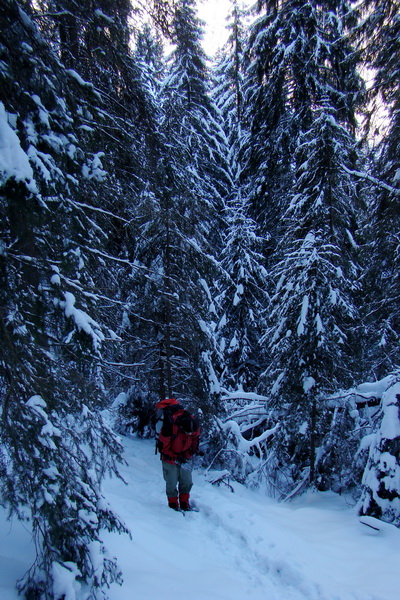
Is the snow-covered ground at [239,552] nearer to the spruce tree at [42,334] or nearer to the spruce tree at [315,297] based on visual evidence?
the spruce tree at [42,334]

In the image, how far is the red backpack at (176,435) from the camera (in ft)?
19.5

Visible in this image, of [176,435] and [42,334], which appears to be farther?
[176,435]

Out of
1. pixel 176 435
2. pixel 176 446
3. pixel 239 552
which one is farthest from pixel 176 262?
pixel 239 552

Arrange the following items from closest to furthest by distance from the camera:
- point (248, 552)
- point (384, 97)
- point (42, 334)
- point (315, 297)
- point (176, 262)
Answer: point (42, 334) → point (248, 552) → point (384, 97) → point (315, 297) → point (176, 262)

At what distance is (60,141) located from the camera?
11.1 ft

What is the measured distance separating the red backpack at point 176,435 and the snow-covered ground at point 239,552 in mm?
943

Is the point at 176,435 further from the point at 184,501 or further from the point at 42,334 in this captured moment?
the point at 42,334

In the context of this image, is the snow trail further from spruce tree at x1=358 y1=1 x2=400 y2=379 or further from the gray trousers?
spruce tree at x1=358 y1=1 x2=400 y2=379

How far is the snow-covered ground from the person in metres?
0.30

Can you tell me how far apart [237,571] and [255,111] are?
12.6 m

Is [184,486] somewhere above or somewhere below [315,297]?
below

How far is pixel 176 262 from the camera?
30.8 ft

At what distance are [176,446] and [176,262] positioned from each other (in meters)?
4.88

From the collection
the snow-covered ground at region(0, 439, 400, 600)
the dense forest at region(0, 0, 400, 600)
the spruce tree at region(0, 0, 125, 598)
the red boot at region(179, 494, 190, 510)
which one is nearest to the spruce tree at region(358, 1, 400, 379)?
the dense forest at region(0, 0, 400, 600)
